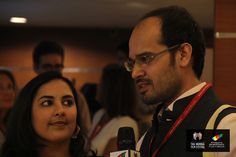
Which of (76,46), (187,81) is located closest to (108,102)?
(187,81)

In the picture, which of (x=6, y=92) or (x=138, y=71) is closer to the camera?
(x=138, y=71)

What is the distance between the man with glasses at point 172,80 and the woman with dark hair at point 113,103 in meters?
1.02

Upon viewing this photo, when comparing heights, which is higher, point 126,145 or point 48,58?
point 48,58

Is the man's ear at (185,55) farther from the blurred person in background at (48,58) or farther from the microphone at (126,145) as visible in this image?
the blurred person in background at (48,58)

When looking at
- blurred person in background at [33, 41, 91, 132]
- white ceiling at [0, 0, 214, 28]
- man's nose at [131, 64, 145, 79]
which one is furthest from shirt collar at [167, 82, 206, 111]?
blurred person in background at [33, 41, 91, 132]

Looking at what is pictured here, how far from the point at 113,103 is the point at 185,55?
1.24m

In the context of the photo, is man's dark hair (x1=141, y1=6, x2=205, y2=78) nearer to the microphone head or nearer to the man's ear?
the man's ear

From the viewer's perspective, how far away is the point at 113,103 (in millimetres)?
2795

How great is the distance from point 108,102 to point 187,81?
1.25 meters

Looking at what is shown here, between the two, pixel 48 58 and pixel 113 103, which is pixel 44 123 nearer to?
pixel 113 103

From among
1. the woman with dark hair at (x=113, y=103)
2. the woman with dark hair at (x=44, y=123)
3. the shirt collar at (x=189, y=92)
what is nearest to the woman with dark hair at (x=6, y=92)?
the woman with dark hair at (x=113, y=103)

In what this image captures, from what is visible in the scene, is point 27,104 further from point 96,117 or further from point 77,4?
point 77,4

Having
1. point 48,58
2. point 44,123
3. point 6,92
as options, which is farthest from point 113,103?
point 44,123

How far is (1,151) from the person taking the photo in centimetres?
186
